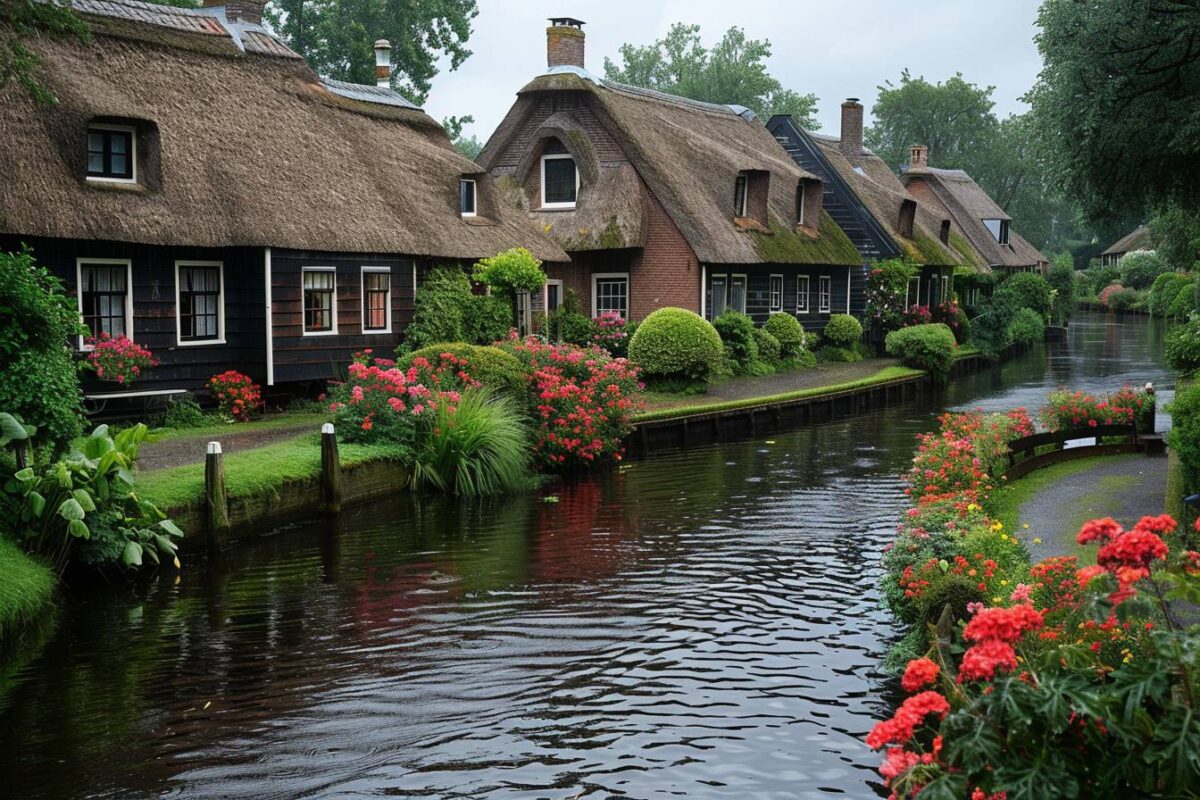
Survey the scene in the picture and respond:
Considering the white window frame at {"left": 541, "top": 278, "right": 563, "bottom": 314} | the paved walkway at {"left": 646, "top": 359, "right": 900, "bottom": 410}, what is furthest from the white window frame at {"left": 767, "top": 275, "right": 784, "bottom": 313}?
the white window frame at {"left": 541, "top": 278, "right": 563, "bottom": 314}

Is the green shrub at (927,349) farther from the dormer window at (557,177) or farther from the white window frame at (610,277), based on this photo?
the dormer window at (557,177)

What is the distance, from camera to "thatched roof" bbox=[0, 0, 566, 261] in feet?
65.4

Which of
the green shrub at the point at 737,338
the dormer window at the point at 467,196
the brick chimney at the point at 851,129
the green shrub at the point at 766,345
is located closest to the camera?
the dormer window at the point at 467,196

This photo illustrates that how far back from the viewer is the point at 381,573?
14219 mm

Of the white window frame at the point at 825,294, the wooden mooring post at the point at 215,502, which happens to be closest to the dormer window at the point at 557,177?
the white window frame at the point at 825,294

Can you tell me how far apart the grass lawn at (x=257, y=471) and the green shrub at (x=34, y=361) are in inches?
58.9

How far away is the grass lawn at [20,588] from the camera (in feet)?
35.6

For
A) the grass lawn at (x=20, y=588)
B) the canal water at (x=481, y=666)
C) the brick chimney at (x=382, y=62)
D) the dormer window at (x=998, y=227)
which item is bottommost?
the canal water at (x=481, y=666)

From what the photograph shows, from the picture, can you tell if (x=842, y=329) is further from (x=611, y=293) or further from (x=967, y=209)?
(x=967, y=209)

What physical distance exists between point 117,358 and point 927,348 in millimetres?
25827

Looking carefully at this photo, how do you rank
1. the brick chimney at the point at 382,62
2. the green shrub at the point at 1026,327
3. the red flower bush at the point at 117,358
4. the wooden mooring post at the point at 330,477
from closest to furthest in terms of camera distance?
the wooden mooring post at the point at 330,477, the red flower bush at the point at 117,358, the brick chimney at the point at 382,62, the green shrub at the point at 1026,327

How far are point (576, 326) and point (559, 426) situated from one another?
12088mm

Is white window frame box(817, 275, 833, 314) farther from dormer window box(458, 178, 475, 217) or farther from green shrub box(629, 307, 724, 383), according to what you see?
dormer window box(458, 178, 475, 217)

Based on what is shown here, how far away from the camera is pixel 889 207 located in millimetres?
48969
